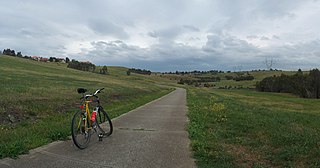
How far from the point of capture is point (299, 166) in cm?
537

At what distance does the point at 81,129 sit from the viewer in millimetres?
6430

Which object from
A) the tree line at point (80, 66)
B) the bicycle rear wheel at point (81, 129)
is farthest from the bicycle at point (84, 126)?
the tree line at point (80, 66)

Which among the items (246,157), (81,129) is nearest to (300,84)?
(246,157)

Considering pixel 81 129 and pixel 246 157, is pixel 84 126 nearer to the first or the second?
pixel 81 129

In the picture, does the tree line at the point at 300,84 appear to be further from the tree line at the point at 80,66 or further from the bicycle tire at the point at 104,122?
the bicycle tire at the point at 104,122

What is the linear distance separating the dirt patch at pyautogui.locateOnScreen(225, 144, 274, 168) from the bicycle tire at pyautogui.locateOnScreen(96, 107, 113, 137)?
3340 mm

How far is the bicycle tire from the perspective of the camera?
7756mm

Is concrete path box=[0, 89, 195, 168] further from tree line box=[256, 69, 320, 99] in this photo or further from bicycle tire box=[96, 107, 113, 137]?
tree line box=[256, 69, 320, 99]

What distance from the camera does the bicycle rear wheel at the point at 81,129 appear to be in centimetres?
623

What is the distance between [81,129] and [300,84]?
85.6 m

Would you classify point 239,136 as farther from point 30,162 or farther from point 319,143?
point 30,162

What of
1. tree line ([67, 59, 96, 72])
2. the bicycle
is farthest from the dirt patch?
tree line ([67, 59, 96, 72])

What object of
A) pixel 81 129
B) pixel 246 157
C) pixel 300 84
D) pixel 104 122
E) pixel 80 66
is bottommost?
pixel 300 84

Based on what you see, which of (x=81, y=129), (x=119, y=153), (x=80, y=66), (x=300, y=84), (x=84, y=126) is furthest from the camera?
(x=80, y=66)
